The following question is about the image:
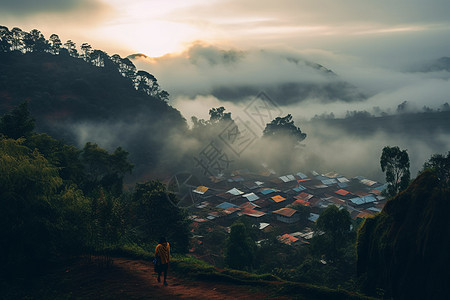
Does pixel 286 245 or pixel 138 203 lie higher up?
pixel 138 203

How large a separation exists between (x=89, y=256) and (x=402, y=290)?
15.2 m

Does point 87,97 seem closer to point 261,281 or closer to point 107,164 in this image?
point 107,164

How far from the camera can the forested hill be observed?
259 ft

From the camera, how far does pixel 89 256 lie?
49.8 ft

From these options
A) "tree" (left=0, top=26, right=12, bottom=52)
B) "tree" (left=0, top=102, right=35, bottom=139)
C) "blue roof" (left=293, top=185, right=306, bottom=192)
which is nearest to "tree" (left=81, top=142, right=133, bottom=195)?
"tree" (left=0, top=102, right=35, bottom=139)

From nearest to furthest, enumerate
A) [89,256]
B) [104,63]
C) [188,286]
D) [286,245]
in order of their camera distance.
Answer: [188,286]
[89,256]
[286,245]
[104,63]

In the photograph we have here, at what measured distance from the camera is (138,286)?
12.1 meters

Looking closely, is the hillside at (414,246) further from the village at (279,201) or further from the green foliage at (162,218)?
the village at (279,201)

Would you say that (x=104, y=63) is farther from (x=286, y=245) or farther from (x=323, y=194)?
(x=286, y=245)

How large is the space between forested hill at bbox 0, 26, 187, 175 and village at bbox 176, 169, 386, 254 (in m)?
24.3

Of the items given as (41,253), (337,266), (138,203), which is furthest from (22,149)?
(337,266)

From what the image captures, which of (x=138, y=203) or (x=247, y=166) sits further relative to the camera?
(x=247, y=166)

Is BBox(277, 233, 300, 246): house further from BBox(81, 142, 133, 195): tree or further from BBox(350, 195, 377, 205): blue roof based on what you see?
BBox(350, 195, 377, 205): blue roof

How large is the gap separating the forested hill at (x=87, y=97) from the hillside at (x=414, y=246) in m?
65.8
